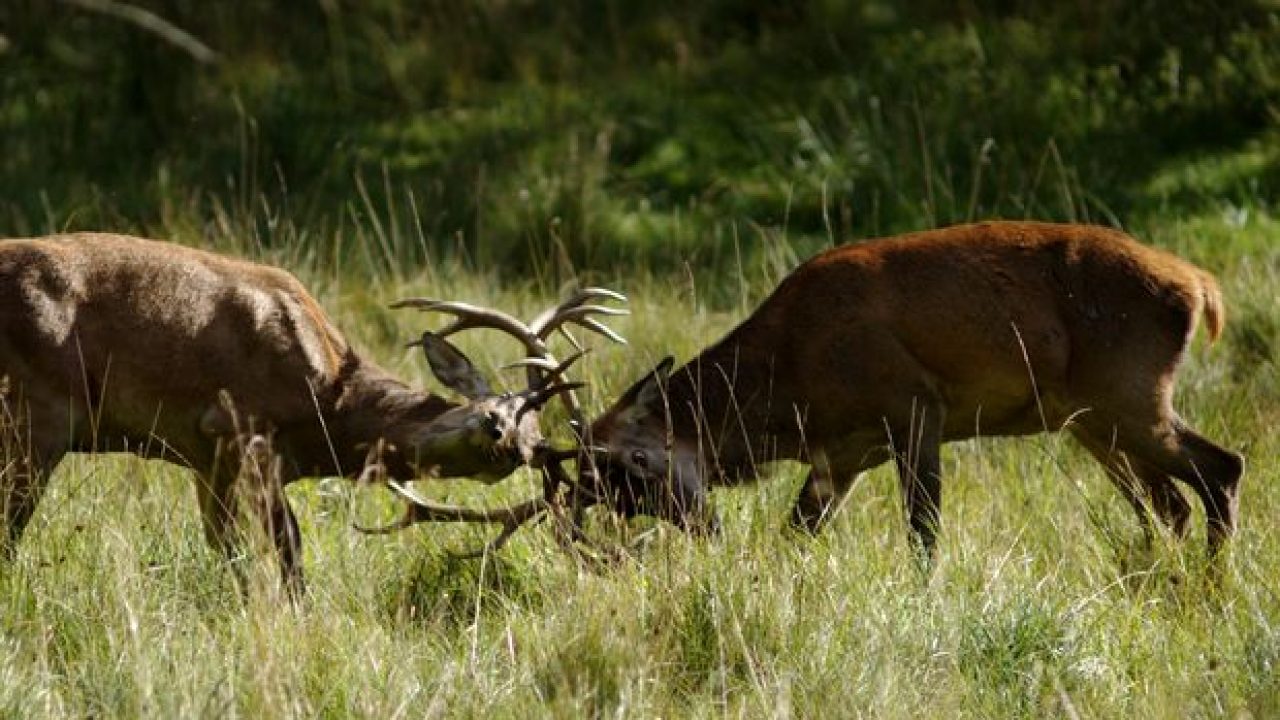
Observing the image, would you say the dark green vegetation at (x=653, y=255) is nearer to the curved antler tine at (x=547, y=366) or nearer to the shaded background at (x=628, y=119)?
the shaded background at (x=628, y=119)

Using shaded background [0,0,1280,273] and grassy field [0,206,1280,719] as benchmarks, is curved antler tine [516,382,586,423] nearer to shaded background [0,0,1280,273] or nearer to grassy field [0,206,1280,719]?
grassy field [0,206,1280,719]

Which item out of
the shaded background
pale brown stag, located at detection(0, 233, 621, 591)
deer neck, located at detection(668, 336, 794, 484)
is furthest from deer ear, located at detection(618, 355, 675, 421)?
the shaded background

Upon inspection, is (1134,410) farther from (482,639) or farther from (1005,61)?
(1005,61)

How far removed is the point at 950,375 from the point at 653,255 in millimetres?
4330

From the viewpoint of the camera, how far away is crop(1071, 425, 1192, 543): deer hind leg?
27.1 feet

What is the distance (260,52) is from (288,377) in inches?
292

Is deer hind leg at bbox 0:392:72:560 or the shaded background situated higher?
deer hind leg at bbox 0:392:72:560

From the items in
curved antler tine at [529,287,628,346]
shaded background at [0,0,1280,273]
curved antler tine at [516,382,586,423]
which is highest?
curved antler tine at [529,287,628,346]

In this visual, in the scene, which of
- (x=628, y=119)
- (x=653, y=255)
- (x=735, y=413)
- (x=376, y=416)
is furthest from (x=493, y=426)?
(x=628, y=119)

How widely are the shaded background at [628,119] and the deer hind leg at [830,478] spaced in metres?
3.02

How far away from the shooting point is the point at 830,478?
833cm

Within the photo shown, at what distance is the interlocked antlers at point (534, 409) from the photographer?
25.1 ft

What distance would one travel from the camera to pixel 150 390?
766 cm

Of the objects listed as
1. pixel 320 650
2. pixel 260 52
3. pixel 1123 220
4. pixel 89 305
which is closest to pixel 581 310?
pixel 89 305
